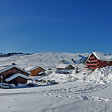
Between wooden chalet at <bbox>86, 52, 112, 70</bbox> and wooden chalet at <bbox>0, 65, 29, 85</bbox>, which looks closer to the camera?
wooden chalet at <bbox>0, 65, 29, 85</bbox>

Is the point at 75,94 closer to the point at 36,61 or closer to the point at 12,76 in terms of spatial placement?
the point at 12,76

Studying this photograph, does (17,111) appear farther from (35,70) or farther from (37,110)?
(35,70)

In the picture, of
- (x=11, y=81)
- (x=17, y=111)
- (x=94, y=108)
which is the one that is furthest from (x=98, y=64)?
(x=17, y=111)

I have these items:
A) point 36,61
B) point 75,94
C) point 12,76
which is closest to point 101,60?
point 12,76

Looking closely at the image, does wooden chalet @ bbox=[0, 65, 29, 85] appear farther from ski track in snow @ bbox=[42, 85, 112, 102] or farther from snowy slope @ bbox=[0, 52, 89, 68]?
snowy slope @ bbox=[0, 52, 89, 68]

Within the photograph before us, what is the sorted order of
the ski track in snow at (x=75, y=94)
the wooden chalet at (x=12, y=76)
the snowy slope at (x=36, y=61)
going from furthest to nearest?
the snowy slope at (x=36, y=61)
the wooden chalet at (x=12, y=76)
the ski track in snow at (x=75, y=94)

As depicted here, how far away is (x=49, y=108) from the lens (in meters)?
7.86

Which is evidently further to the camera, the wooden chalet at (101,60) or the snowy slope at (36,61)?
the snowy slope at (36,61)

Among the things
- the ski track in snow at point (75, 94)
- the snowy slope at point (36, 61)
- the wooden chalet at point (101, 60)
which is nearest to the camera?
the ski track in snow at point (75, 94)

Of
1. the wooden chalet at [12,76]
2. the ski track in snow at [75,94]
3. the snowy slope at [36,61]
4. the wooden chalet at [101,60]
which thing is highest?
the snowy slope at [36,61]

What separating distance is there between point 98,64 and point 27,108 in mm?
31036

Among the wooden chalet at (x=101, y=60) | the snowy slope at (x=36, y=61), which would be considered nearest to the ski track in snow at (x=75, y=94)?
the wooden chalet at (x=101, y=60)

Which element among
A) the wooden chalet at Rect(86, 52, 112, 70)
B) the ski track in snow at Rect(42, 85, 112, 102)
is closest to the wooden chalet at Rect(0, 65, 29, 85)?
the wooden chalet at Rect(86, 52, 112, 70)

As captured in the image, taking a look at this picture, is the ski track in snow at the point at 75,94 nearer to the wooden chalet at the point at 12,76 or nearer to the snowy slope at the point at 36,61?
the wooden chalet at the point at 12,76
